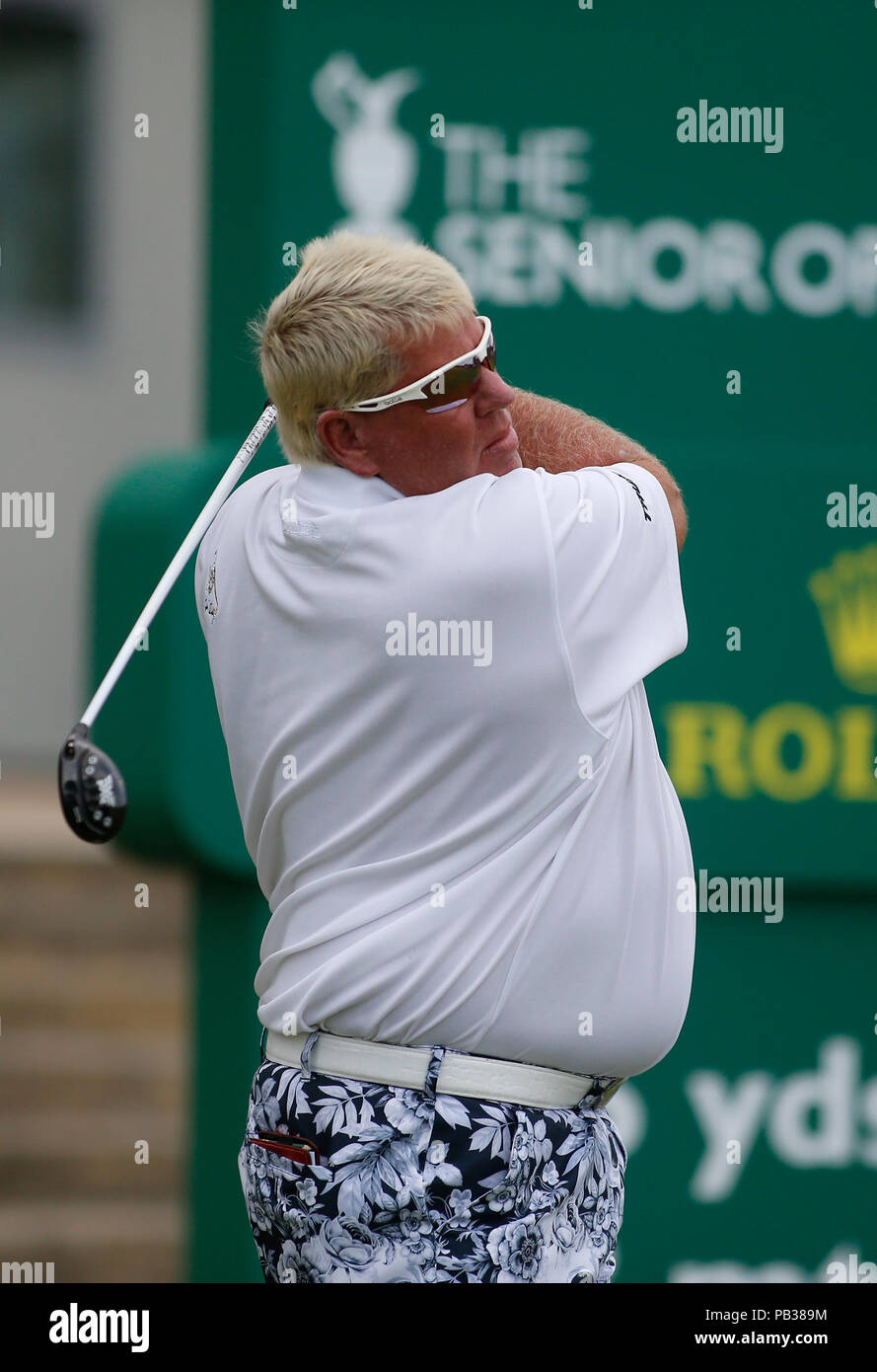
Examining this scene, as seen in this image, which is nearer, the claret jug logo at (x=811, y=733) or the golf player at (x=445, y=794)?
the golf player at (x=445, y=794)

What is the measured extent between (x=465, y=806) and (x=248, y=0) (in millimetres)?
1834

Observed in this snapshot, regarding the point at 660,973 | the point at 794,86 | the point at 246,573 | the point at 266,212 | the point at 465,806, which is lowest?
the point at 660,973

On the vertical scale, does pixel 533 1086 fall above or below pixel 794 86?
Result: below

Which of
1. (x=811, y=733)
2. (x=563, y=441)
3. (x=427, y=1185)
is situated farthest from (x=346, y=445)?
(x=811, y=733)

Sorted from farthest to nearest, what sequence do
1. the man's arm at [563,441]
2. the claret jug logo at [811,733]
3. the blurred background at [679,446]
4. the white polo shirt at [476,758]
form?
the claret jug logo at [811,733], the blurred background at [679,446], the man's arm at [563,441], the white polo shirt at [476,758]

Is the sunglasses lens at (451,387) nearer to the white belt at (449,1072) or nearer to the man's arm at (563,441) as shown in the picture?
the man's arm at (563,441)

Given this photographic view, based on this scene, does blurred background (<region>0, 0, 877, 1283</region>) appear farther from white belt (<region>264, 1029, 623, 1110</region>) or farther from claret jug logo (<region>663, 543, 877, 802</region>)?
white belt (<region>264, 1029, 623, 1110</region>)

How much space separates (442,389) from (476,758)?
1.21 feet

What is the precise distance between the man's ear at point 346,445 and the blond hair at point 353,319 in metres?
0.01

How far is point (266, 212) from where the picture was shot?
10.5 feet

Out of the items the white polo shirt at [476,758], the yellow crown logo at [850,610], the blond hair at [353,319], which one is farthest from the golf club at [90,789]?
the yellow crown logo at [850,610]

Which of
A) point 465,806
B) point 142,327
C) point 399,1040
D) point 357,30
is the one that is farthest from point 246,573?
point 142,327

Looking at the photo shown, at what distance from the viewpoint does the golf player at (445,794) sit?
1.91 meters
